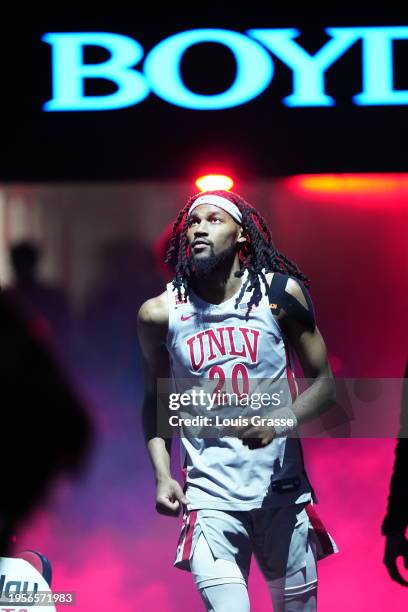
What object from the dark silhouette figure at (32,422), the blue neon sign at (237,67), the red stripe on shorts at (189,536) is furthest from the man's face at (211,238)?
the dark silhouette figure at (32,422)

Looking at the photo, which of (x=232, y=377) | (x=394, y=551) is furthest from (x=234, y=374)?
(x=394, y=551)

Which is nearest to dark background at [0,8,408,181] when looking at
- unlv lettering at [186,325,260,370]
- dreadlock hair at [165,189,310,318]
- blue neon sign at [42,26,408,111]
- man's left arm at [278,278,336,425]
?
blue neon sign at [42,26,408,111]

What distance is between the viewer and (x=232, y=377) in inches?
160

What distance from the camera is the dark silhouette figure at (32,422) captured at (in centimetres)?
117

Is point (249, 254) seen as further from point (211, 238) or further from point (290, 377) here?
point (290, 377)

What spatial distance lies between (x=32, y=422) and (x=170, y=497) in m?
2.73

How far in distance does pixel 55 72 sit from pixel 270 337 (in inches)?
64.9

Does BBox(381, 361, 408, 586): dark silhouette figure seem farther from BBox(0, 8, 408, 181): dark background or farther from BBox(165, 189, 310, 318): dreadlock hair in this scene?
BBox(0, 8, 408, 181): dark background

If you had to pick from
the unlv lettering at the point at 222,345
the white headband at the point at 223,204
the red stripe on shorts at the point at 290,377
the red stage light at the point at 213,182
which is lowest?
the red stripe on shorts at the point at 290,377

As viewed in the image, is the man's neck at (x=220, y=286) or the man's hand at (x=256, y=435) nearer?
the man's hand at (x=256, y=435)

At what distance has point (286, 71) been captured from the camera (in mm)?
4531

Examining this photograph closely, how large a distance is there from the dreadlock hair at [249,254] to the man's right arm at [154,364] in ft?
0.48

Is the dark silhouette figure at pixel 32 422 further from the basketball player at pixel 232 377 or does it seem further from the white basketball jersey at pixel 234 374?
the white basketball jersey at pixel 234 374

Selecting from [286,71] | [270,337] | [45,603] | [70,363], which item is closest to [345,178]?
[286,71]
